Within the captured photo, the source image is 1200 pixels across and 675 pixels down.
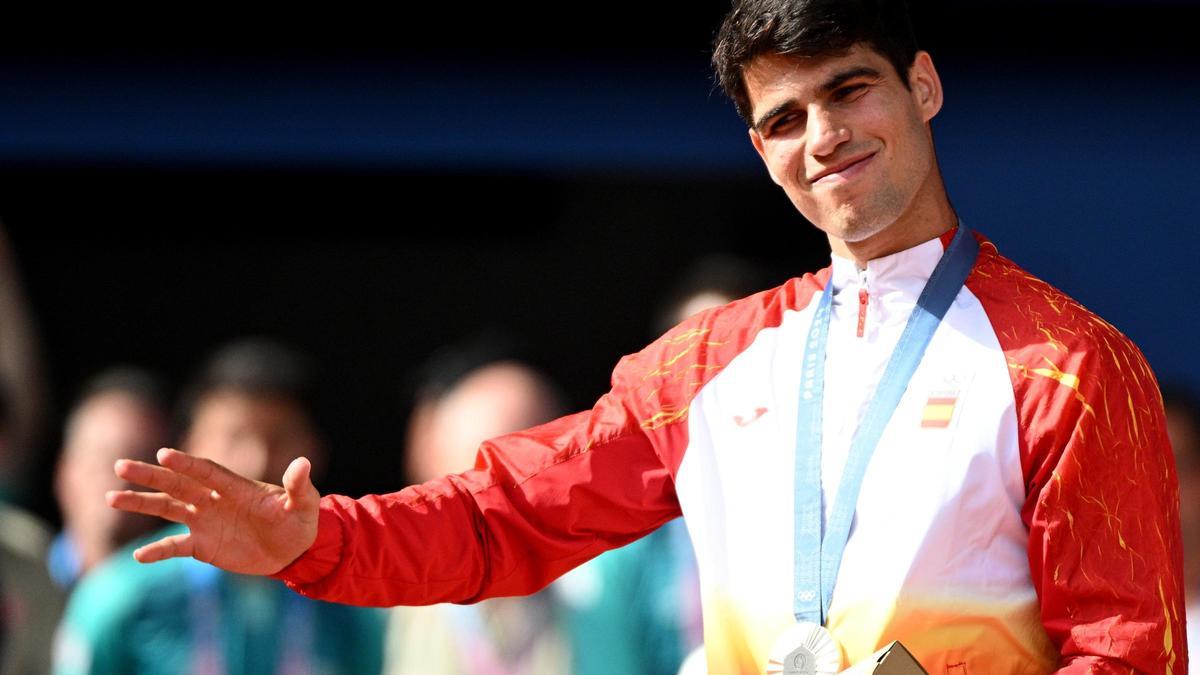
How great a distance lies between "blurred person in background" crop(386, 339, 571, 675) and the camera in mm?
4520

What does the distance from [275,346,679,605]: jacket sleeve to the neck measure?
385mm

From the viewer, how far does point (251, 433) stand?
466cm

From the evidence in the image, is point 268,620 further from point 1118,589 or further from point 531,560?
point 1118,589

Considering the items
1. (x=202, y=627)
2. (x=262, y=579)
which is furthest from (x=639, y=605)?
(x=202, y=627)

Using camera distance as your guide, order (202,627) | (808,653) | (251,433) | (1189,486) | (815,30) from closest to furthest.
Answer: (808,653)
(815,30)
(1189,486)
(202,627)
(251,433)

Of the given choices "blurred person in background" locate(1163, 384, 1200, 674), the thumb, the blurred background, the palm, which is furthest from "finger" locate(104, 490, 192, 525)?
the blurred background

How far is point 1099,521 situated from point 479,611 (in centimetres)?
276

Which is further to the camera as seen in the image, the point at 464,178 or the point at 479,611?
the point at 464,178

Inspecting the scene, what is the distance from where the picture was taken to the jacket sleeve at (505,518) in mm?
2312

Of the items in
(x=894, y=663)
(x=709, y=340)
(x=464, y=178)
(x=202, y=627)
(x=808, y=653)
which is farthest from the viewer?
(x=464, y=178)

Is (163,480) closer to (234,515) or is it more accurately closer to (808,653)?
(234,515)

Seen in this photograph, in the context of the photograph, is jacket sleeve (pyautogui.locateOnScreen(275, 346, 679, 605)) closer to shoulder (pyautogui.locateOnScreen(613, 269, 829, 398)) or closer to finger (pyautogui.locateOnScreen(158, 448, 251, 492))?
shoulder (pyautogui.locateOnScreen(613, 269, 829, 398))

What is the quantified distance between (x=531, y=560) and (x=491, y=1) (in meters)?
3.17

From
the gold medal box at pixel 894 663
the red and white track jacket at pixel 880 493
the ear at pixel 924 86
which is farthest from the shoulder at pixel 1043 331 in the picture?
the gold medal box at pixel 894 663
